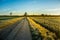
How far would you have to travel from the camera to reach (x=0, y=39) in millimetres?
12305

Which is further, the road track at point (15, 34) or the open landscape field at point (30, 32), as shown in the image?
the open landscape field at point (30, 32)

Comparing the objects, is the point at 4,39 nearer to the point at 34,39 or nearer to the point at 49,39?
the point at 34,39

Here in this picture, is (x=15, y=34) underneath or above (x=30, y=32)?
above

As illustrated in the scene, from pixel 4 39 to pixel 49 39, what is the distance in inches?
181

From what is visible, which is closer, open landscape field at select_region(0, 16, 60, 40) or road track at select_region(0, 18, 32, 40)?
road track at select_region(0, 18, 32, 40)

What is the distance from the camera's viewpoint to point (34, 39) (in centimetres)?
1259

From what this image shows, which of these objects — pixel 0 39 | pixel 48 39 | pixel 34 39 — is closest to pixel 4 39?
pixel 0 39

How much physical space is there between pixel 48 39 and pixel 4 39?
4480mm

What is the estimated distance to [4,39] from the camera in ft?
39.9

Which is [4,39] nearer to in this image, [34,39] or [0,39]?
[0,39]

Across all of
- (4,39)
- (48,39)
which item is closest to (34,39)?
(48,39)

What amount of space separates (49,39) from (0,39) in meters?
4.99

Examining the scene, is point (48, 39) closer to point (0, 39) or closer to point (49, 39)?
point (49, 39)

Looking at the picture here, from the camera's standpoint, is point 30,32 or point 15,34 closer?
point 15,34
